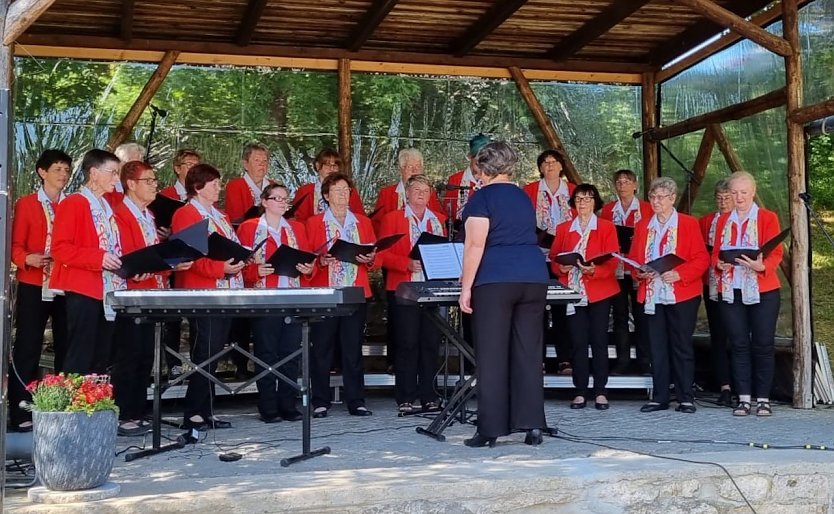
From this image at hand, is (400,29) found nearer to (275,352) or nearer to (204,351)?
(275,352)

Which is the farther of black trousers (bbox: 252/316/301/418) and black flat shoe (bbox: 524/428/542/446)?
black trousers (bbox: 252/316/301/418)

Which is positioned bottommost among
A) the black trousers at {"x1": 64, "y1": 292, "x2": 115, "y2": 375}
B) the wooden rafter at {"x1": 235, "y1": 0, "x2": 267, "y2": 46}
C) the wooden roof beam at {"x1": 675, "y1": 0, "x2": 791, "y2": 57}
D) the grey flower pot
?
the grey flower pot

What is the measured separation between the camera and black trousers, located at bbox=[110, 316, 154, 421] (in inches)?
241

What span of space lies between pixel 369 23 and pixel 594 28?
205 centimetres

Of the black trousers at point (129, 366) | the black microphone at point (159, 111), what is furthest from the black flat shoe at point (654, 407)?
the black microphone at point (159, 111)

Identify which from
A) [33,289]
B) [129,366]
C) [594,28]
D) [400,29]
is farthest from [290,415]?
[594,28]

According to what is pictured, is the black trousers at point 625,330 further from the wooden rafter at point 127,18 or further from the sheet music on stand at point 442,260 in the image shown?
the wooden rafter at point 127,18

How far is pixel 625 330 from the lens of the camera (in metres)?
8.05

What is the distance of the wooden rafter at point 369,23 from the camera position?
7945 mm

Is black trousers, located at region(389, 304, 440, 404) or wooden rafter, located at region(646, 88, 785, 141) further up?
wooden rafter, located at region(646, 88, 785, 141)

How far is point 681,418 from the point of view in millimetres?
6691

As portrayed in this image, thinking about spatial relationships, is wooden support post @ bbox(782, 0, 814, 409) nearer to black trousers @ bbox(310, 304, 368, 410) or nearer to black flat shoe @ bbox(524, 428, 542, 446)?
black flat shoe @ bbox(524, 428, 542, 446)

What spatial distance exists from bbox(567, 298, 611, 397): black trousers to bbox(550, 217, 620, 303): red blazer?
0.08m

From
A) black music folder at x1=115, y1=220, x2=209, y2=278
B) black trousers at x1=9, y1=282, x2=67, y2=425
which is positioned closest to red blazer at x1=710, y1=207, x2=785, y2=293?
black music folder at x1=115, y1=220, x2=209, y2=278
